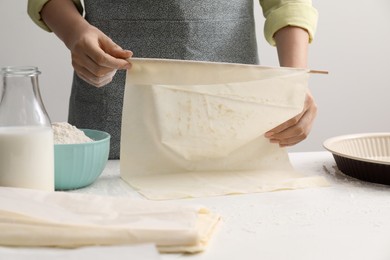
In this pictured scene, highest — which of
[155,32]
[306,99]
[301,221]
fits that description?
[155,32]

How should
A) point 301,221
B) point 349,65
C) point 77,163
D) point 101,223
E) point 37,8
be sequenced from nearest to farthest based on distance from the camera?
point 101,223, point 301,221, point 77,163, point 37,8, point 349,65

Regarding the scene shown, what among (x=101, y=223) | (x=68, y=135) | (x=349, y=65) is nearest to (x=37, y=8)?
(x=68, y=135)

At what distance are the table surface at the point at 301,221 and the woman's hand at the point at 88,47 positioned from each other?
0.57 ft

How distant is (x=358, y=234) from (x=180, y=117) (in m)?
0.39

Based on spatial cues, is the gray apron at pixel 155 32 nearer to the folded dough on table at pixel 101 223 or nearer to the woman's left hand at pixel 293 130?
the woman's left hand at pixel 293 130

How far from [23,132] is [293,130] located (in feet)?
1.63

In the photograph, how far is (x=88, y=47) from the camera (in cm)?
100

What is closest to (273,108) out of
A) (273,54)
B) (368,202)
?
(368,202)

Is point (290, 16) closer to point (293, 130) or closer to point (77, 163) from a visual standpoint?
point (293, 130)

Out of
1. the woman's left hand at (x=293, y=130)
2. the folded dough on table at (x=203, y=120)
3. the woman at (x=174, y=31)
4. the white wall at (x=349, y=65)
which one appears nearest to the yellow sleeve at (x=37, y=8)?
the woman at (x=174, y=31)

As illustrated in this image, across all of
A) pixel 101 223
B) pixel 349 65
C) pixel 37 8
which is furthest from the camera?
pixel 349 65

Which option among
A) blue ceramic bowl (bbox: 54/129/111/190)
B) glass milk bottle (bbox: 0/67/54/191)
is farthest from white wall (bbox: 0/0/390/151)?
glass milk bottle (bbox: 0/67/54/191)

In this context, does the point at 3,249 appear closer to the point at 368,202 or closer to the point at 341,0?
the point at 368,202

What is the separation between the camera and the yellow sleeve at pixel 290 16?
1285 mm
